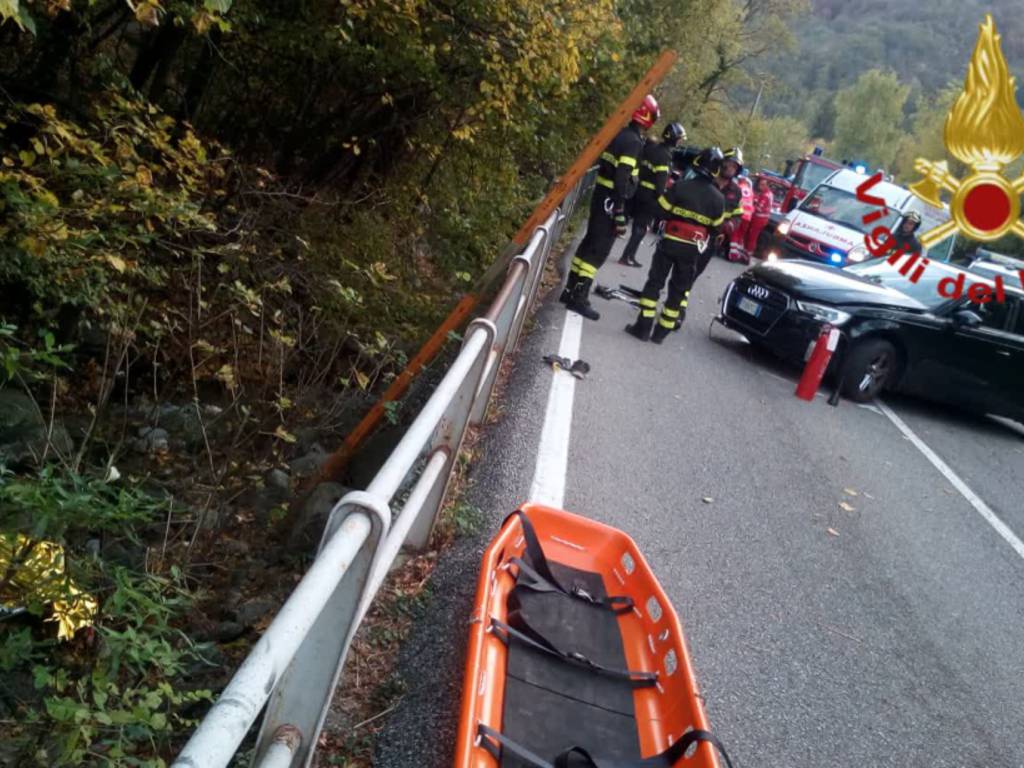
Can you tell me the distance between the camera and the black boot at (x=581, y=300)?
10869 mm

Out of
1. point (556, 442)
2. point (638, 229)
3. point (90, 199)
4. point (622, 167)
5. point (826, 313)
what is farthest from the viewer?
point (638, 229)

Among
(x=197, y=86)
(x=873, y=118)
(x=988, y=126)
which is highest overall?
(x=873, y=118)

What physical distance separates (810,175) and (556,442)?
20.6m

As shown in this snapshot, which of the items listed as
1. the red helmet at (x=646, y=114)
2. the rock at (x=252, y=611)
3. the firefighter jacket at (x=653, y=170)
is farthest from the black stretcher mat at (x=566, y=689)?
the firefighter jacket at (x=653, y=170)

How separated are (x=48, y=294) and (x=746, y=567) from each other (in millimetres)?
4369

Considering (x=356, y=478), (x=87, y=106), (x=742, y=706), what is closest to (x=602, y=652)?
(x=742, y=706)

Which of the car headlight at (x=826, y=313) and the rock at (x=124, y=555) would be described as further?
the car headlight at (x=826, y=313)

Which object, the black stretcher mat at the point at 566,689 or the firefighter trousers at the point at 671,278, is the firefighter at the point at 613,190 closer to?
the firefighter trousers at the point at 671,278

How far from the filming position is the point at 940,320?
10.9 metres

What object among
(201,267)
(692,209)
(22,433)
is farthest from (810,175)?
(22,433)

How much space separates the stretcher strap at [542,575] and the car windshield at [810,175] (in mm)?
22424

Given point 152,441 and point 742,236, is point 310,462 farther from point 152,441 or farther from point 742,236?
point 742,236

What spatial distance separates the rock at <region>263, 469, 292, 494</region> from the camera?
267 inches

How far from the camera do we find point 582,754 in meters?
3.14
